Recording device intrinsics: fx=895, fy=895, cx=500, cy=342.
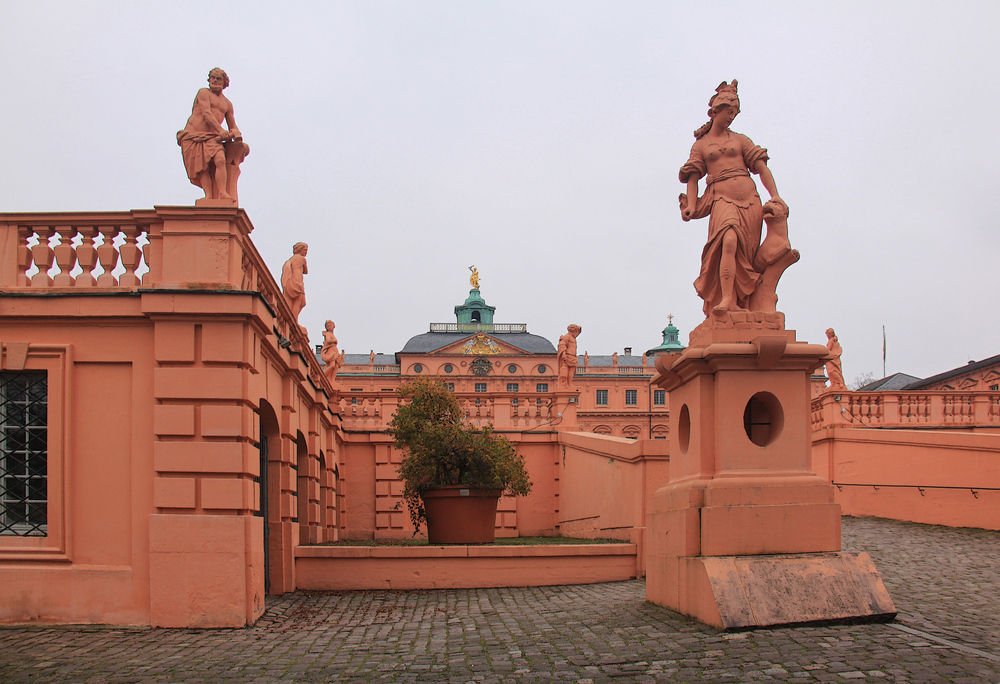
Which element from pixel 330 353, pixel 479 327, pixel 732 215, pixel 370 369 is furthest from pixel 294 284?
pixel 479 327

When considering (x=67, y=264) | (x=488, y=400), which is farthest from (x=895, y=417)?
(x=67, y=264)

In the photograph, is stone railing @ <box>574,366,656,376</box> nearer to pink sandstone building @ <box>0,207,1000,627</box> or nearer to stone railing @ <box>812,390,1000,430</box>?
stone railing @ <box>812,390,1000,430</box>

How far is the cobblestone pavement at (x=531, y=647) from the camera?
5871 millimetres

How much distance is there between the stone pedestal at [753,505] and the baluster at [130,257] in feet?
17.7

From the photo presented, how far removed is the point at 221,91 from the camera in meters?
9.26

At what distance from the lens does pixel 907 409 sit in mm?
20625

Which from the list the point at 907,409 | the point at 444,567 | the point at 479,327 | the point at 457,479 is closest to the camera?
the point at 444,567

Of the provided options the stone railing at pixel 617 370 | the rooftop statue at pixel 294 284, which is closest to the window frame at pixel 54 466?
the rooftop statue at pixel 294 284

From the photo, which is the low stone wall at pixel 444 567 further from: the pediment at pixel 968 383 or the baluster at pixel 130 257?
the pediment at pixel 968 383

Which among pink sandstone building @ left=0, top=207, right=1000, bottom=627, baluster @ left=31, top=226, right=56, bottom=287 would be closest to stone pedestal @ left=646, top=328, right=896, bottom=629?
pink sandstone building @ left=0, top=207, right=1000, bottom=627

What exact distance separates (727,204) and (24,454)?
7.23 m

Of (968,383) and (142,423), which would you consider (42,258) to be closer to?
(142,423)

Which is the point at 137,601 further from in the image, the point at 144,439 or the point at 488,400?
the point at 488,400

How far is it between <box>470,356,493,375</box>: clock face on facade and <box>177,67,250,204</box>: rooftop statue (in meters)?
69.2
